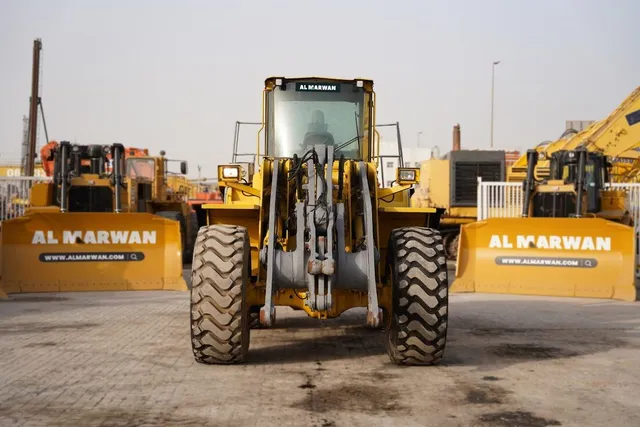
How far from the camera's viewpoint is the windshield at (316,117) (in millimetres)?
9812

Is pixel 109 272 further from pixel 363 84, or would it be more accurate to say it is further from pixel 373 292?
pixel 373 292

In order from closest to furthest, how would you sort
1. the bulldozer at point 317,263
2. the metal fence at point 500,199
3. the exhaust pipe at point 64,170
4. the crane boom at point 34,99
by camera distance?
the bulldozer at point 317,263, the exhaust pipe at point 64,170, the metal fence at point 500,199, the crane boom at point 34,99

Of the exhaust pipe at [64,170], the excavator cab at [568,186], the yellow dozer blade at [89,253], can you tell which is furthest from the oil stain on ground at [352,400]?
Result: the exhaust pipe at [64,170]

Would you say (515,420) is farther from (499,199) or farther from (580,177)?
(499,199)

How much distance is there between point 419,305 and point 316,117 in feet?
9.76

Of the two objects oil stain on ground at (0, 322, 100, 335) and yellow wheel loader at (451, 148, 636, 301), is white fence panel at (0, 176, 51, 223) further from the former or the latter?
yellow wheel loader at (451, 148, 636, 301)

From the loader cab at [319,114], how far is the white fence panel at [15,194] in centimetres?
1156

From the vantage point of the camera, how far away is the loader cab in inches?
387

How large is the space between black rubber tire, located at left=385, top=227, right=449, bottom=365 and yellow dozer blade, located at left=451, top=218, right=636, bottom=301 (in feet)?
23.5

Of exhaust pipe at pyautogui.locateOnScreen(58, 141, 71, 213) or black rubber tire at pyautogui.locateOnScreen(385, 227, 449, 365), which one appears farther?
exhaust pipe at pyautogui.locateOnScreen(58, 141, 71, 213)

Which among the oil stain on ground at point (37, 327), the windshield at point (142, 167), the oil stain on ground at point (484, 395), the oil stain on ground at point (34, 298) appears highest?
the windshield at point (142, 167)

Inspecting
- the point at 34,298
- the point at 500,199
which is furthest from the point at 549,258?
the point at 34,298

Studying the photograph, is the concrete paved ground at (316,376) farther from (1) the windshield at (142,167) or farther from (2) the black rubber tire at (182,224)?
(1) the windshield at (142,167)

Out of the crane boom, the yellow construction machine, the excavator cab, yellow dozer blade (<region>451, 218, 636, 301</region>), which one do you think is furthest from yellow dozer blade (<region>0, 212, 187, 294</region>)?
the crane boom
